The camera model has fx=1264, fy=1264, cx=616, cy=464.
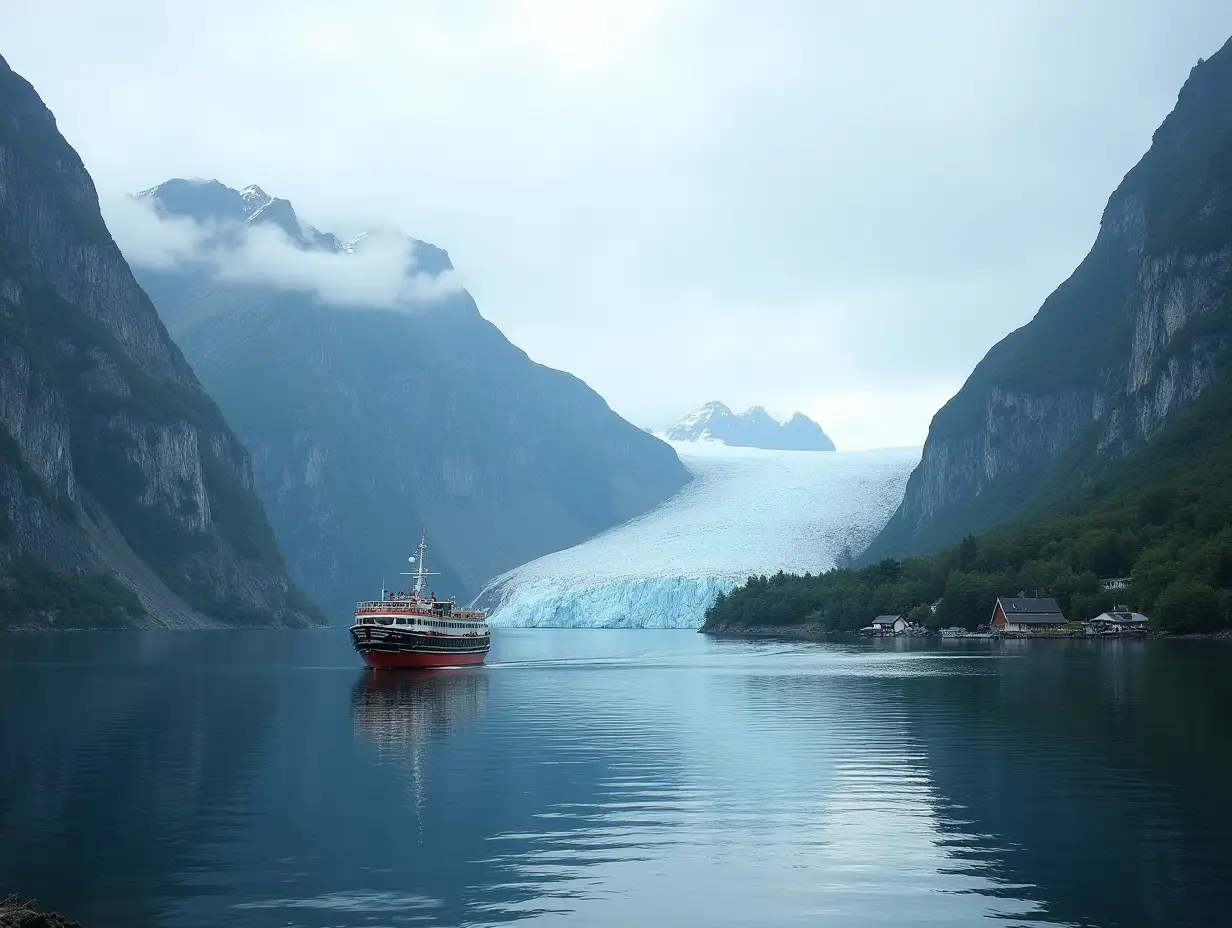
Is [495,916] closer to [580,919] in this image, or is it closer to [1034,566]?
[580,919]

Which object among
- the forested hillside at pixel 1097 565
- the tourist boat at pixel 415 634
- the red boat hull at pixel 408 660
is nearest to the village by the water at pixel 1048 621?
the forested hillside at pixel 1097 565

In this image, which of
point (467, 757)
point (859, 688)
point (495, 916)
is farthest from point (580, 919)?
point (859, 688)

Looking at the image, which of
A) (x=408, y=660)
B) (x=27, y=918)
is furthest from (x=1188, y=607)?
(x=27, y=918)

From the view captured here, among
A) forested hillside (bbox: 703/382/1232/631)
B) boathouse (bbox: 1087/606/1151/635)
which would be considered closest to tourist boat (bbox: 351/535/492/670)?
forested hillside (bbox: 703/382/1232/631)

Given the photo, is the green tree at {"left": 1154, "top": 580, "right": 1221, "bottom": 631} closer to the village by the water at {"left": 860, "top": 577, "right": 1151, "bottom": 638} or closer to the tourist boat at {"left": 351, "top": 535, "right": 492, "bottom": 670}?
the village by the water at {"left": 860, "top": 577, "right": 1151, "bottom": 638}

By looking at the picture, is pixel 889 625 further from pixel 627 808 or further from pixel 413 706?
pixel 627 808

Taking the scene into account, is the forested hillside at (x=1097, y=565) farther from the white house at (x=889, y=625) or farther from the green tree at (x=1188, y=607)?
the white house at (x=889, y=625)
